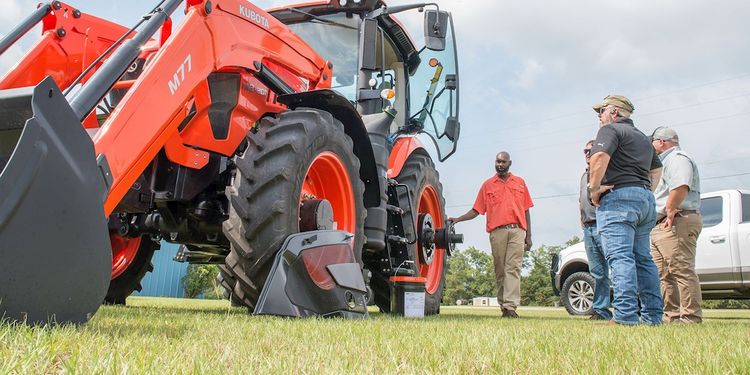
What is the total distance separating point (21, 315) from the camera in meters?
2.14

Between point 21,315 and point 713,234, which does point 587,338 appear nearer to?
point 21,315

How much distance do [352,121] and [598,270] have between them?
142 inches

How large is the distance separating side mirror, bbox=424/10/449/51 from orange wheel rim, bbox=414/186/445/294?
2.30 metres

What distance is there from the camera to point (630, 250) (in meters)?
4.89

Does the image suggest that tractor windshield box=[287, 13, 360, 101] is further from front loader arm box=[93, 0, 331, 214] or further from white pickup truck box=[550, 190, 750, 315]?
white pickup truck box=[550, 190, 750, 315]

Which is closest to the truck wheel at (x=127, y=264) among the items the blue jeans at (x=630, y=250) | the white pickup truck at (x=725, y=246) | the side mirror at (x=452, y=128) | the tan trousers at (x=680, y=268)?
the side mirror at (x=452, y=128)

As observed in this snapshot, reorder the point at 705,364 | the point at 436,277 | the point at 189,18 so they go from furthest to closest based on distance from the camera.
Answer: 1. the point at 436,277
2. the point at 189,18
3. the point at 705,364

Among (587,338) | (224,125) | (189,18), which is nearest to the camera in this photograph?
(587,338)

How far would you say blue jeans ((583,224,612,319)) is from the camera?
6809 millimetres

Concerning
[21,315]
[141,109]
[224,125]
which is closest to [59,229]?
[21,315]

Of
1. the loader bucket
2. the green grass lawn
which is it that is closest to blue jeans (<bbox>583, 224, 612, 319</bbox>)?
the green grass lawn

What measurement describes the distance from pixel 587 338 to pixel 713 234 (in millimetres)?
7038

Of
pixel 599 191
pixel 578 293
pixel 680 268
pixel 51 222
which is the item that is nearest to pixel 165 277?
pixel 578 293

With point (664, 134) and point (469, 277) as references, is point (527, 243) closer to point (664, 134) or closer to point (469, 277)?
point (664, 134)
